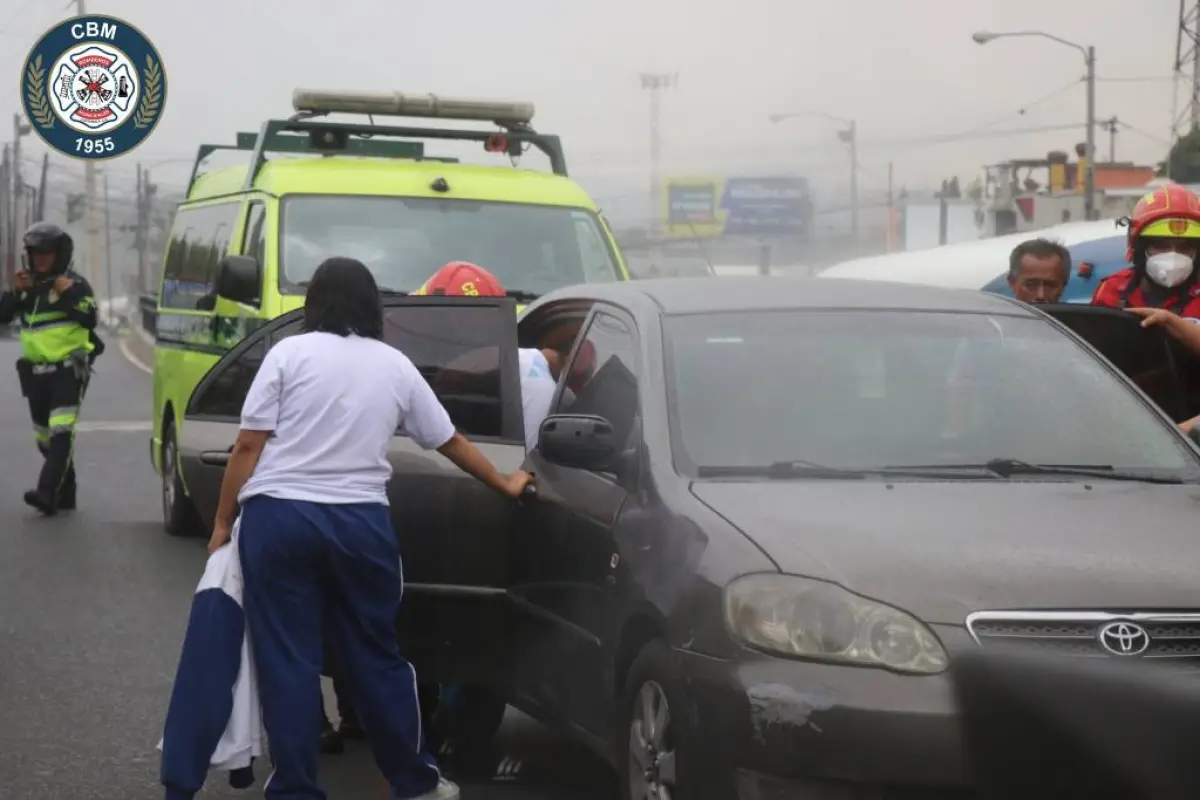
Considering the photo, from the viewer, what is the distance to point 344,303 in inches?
231

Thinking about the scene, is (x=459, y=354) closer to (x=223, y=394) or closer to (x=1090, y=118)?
(x=223, y=394)

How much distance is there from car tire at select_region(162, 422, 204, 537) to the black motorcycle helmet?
1.26 m

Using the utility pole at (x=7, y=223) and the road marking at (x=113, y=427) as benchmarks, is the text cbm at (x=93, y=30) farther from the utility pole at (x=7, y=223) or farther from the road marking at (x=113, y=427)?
the utility pole at (x=7, y=223)

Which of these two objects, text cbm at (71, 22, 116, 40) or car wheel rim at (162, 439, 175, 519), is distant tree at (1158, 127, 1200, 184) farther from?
car wheel rim at (162, 439, 175, 519)

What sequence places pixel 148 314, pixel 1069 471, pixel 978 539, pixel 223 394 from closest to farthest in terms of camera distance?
pixel 978 539
pixel 1069 471
pixel 223 394
pixel 148 314

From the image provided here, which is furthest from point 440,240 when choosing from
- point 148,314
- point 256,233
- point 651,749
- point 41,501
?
point 148,314

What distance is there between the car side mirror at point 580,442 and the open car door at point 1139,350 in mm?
2053

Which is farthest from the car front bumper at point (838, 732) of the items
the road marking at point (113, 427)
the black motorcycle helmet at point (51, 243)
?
the road marking at point (113, 427)

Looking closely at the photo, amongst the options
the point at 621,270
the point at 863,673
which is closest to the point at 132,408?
the point at 621,270

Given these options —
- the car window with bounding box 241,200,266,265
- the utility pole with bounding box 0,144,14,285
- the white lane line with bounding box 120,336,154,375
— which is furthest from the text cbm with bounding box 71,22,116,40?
the utility pole with bounding box 0,144,14,285

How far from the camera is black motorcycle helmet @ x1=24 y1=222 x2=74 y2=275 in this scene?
43.5ft

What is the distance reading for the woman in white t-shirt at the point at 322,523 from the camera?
18.9 ft

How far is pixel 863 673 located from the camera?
15.0ft

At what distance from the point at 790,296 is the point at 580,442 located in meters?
0.97
